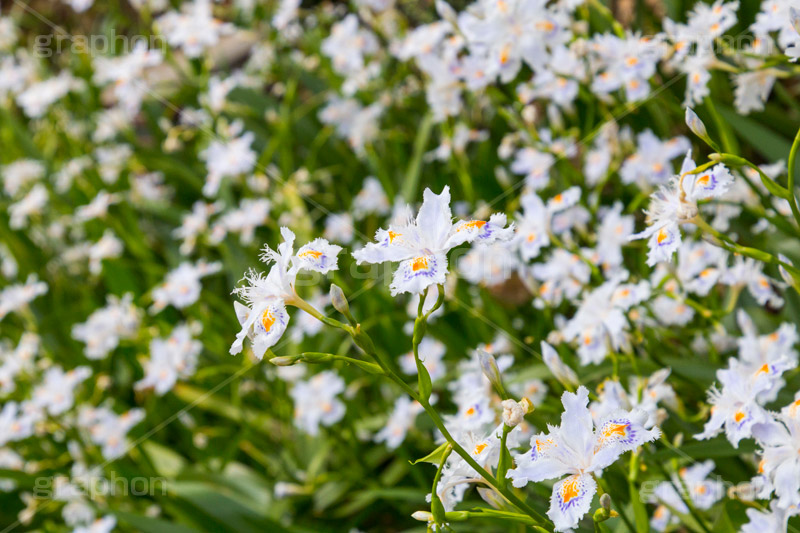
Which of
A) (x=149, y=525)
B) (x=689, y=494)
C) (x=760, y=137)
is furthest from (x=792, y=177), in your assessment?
(x=149, y=525)

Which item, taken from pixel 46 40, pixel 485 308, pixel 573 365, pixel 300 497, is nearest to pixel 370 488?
pixel 300 497

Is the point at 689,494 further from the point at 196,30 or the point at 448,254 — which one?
the point at 196,30

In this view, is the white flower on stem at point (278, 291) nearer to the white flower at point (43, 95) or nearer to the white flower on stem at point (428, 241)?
the white flower on stem at point (428, 241)

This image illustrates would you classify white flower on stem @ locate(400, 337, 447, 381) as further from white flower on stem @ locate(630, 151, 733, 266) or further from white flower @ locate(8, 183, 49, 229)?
white flower @ locate(8, 183, 49, 229)

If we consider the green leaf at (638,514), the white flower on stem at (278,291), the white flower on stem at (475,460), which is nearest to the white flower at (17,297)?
the white flower on stem at (278,291)

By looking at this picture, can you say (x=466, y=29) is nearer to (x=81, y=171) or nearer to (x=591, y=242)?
(x=591, y=242)
